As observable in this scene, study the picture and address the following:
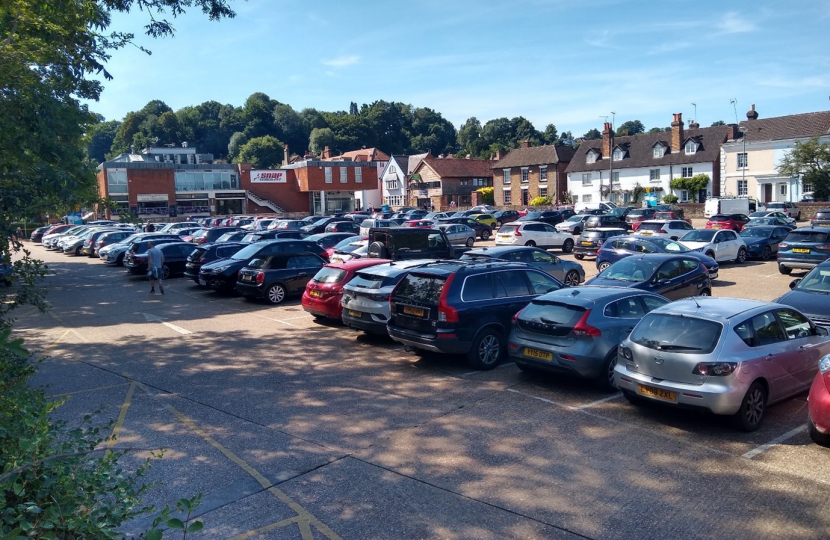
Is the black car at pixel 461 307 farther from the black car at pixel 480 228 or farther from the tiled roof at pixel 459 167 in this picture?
the tiled roof at pixel 459 167

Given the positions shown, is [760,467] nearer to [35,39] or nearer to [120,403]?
[120,403]

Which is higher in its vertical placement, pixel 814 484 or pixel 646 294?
pixel 646 294

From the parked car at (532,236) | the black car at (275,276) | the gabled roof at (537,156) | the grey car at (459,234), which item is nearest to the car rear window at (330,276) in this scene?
the black car at (275,276)

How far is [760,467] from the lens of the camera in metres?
6.79

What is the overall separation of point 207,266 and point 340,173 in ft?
174

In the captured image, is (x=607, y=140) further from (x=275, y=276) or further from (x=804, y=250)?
(x=275, y=276)

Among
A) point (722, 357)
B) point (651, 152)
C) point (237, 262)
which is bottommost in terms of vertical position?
point (722, 357)

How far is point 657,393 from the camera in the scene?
7.92 meters

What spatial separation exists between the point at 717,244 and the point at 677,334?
19.3m

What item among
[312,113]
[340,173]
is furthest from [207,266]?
[312,113]

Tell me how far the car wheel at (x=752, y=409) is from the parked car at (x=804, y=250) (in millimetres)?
15149

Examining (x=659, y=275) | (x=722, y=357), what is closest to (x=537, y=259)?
(x=659, y=275)

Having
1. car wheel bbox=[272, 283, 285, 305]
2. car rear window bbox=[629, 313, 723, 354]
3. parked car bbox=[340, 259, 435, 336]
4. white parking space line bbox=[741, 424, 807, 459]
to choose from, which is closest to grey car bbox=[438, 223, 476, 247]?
car wheel bbox=[272, 283, 285, 305]

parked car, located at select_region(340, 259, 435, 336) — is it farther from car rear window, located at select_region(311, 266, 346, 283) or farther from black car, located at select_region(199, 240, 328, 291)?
black car, located at select_region(199, 240, 328, 291)
